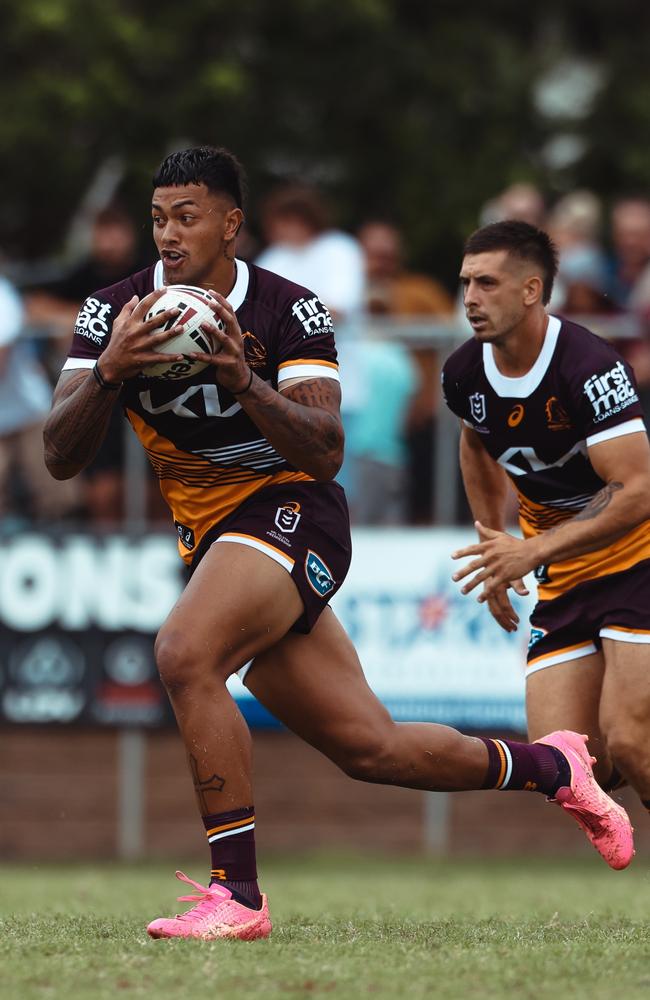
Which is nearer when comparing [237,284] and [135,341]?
[135,341]

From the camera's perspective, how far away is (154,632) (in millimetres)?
13164

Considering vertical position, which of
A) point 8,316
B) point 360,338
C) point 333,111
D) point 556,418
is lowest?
point 556,418

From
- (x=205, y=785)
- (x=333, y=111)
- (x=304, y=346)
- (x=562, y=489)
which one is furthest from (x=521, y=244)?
(x=333, y=111)

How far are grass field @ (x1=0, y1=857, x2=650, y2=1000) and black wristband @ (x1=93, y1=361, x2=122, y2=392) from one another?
1.91m

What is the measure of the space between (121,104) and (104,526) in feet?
15.2

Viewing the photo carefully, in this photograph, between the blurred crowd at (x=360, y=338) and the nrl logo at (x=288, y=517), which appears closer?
the nrl logo at (x=288, y=517)

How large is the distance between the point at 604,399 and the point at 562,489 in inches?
20.1

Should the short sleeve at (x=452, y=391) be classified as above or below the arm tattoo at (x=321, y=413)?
above

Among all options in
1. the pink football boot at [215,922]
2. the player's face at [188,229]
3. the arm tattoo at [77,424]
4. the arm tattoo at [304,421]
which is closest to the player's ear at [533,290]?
the arm tattoo at [304,421]

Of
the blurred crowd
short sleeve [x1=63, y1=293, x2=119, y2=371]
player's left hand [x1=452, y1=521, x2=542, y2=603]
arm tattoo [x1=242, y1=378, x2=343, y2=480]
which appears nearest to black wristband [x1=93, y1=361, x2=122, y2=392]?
short sleeve [x1=63, y1=293, x2=119, y2=371]

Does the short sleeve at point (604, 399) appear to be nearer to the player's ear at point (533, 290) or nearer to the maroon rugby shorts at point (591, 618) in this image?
the player's ear at point (533, 290)

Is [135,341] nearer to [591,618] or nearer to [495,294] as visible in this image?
[495,294]

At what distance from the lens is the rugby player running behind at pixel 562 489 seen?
7168 millimetres

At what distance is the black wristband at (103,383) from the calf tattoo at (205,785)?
1.32m
